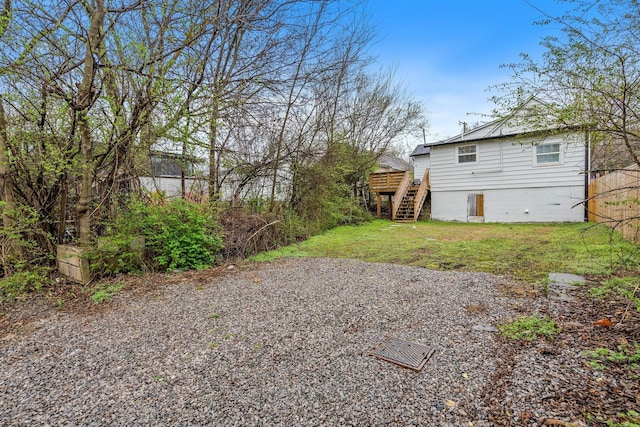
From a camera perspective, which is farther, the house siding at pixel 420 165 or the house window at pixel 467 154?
the house siding at pixel 420 165

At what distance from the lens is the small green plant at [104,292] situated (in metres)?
3.52

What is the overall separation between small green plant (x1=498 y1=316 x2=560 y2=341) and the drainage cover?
781mm

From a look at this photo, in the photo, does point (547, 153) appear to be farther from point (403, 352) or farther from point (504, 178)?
point (403, 352)

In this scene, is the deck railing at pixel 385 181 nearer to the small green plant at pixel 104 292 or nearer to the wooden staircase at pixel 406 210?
the wooden staircase at pixel 406 210

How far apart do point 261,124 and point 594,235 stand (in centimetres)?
806

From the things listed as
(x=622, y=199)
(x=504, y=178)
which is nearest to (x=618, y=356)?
(x=622, y=199)

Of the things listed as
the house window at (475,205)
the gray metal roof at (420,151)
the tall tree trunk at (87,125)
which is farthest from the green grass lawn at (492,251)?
the gray metal roof at (420,151)

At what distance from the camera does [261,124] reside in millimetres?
6430

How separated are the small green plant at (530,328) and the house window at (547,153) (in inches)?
394

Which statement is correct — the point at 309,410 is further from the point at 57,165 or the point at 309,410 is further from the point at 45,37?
the point at 45,37

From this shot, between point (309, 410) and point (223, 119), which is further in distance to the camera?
point (223, 119)

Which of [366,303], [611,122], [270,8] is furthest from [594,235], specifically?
[270,8]

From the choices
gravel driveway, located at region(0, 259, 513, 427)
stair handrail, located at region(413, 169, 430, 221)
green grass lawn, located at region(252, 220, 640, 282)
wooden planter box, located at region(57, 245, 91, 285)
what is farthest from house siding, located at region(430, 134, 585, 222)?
wooden planter box, located at region(57, 245, 91, 285)

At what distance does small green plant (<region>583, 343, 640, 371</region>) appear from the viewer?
1921 mm
